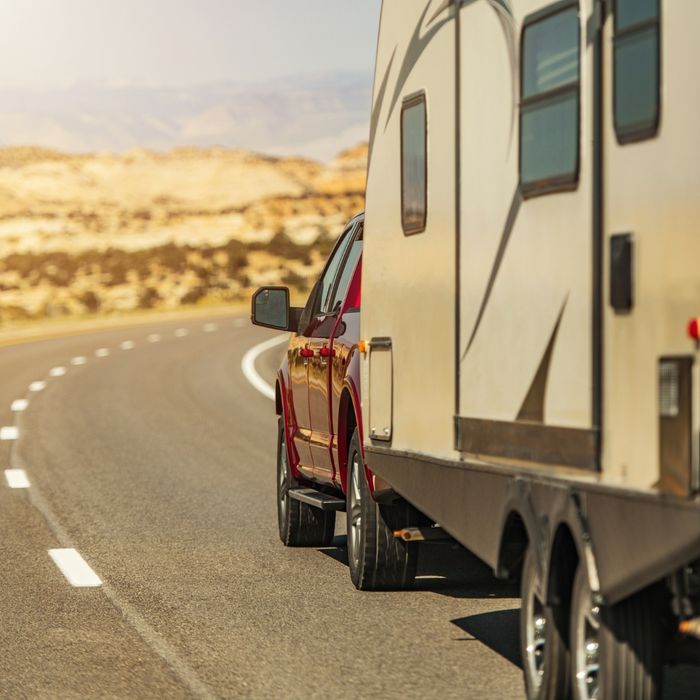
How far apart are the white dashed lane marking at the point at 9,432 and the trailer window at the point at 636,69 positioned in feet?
46.1

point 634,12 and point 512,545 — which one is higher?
point 634,12

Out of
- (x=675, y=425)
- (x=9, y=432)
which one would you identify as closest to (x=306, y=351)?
(x=675, y=425)

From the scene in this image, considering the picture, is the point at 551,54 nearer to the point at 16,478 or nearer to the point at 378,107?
the point at 378,107

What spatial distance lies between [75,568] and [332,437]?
5.65ft

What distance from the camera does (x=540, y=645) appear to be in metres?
6.02

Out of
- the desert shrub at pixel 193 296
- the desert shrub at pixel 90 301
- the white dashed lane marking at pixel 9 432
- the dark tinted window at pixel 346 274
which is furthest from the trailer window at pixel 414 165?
the desert shrub at pixel 193 296

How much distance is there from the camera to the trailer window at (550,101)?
541cm

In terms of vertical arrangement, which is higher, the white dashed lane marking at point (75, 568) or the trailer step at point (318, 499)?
the trailer step at point (318, 499)

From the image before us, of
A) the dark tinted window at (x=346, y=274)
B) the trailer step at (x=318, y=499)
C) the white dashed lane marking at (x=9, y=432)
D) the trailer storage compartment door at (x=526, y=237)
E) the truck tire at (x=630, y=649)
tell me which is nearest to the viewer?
the truck tire at (x=630, y=649)

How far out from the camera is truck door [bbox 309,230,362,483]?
9.50m

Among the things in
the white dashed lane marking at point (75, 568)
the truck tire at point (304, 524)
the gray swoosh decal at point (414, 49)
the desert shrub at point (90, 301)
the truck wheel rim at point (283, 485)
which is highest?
the gray swoosh decal at point (414, 49)

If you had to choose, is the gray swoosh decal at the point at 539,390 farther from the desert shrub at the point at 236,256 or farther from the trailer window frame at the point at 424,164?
the desert shrub at the point at 236,256

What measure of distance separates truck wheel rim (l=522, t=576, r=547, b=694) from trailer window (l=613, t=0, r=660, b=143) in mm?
1787

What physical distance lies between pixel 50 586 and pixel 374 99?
10.5 feet
